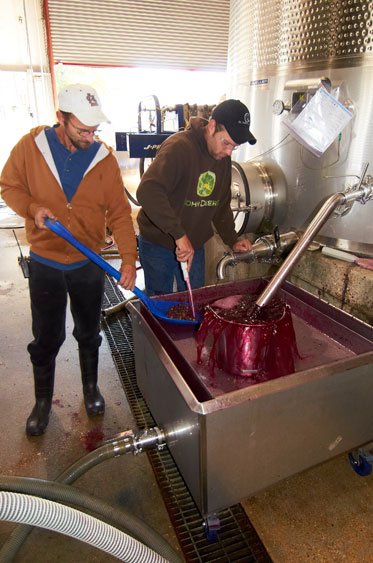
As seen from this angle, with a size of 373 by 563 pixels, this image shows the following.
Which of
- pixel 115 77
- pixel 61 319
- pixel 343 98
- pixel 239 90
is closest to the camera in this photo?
pixel 343 98

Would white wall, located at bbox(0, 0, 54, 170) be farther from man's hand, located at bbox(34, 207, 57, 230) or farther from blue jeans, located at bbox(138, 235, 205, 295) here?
man's hand, located at bbox(34, 207, 57, 230)

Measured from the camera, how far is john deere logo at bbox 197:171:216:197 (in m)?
1.81

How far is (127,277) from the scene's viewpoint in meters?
1.58

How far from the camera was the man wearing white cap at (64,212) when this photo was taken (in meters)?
1.42

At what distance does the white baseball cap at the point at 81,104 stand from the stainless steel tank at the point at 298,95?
82 cm

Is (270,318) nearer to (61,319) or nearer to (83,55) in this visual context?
(61,319)

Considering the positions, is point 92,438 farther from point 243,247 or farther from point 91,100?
point 91,100

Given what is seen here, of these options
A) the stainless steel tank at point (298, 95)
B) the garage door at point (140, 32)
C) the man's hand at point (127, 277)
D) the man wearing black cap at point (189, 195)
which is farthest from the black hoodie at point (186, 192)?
the garage door at point (140, 32)

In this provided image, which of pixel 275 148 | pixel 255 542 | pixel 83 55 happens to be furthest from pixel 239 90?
pixel 83 55

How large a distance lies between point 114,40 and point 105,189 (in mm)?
5907

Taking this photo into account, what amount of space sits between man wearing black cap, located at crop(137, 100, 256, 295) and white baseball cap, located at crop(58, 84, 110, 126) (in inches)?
13.3

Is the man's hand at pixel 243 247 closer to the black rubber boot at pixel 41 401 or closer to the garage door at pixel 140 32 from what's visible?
the black rubber boot at pixel 41 401

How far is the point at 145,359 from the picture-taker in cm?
145

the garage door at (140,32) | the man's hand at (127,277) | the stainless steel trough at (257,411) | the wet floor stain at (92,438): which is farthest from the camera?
the garage door at (140,32)
